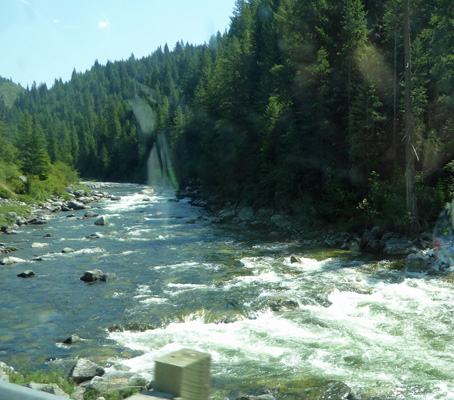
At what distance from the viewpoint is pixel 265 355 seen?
32.5 feet

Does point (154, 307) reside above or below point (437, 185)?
below

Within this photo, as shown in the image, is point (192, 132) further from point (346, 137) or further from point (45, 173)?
point (346, 137)

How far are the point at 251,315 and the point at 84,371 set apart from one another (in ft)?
17.2

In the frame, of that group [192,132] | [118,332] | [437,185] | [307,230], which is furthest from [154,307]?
[192,132]

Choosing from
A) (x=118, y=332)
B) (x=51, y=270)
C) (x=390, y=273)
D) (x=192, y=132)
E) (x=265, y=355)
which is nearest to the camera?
(x=265, y=355)

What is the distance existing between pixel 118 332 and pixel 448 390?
783 cm

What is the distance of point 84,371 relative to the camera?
881 centimetres

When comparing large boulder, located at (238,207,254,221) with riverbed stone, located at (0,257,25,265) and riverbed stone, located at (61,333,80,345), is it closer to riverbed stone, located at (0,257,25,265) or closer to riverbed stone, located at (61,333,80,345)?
riverbed stone, located at (0,257,25,265)

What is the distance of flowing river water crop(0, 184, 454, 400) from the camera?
29.7 feet

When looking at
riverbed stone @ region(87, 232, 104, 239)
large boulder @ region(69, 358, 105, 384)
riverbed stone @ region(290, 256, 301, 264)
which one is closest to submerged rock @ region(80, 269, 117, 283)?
riverbed stone @ region(290, 256, 301, 264)

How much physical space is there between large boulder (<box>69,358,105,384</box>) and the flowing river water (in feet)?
2.38

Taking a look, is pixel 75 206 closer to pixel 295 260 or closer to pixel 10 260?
pixel 10 260

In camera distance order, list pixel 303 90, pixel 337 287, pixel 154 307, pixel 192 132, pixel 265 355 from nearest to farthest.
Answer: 1. pixel 265 355
2. pixel 154 307
3. pixel 337 287
4. pixel 303 90
5. pixel 192 132

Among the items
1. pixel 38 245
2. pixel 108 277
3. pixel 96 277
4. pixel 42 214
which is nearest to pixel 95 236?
pixel 38 245
